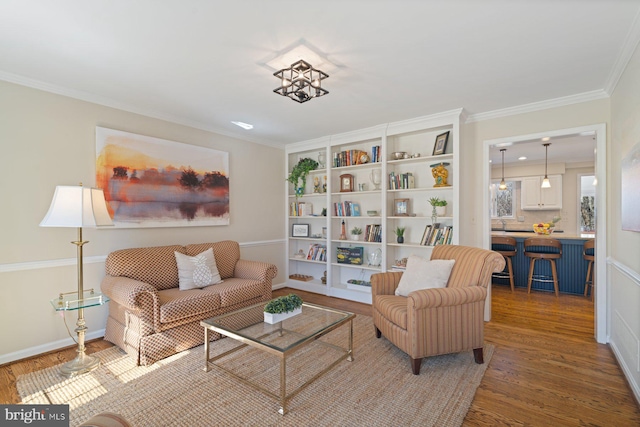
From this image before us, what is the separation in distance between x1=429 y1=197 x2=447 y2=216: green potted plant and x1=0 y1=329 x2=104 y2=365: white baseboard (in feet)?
13.0

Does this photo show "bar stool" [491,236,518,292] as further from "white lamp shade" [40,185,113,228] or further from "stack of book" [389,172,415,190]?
"white lamp shade" [40,185,113,228]

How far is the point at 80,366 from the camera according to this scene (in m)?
2.42

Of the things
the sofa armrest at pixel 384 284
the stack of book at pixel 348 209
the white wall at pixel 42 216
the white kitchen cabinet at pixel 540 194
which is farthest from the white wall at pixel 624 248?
the white kitchen cabinet at pixel 540 194

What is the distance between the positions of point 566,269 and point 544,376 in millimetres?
3317

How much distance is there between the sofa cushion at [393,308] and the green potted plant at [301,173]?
8.50 ft

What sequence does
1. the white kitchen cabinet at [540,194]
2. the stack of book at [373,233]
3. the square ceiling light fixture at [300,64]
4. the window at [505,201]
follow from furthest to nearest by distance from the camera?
1. the window at [505,201]
2. the white kitchen cabinet at [540,194]
3. the stack of book at [373,233]
4. the square ceiling light fixture at [300,64]

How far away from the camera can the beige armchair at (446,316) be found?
93.1 inches

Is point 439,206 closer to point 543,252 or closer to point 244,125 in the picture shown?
point 543,252

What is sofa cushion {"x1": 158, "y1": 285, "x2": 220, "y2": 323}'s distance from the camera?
2.63 m

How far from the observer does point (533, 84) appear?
9.29ft

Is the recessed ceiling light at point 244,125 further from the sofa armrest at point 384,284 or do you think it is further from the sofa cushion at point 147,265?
the sofa armrest at point 384,284

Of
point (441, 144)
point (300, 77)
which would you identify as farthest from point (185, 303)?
point (441, 144)

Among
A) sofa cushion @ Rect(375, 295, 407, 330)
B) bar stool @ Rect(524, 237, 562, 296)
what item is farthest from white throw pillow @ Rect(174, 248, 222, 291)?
bar stool @ Rect(524, 237, 562, 296)

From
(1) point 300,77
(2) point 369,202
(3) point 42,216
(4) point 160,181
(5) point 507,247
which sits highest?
(1) point 300,77
